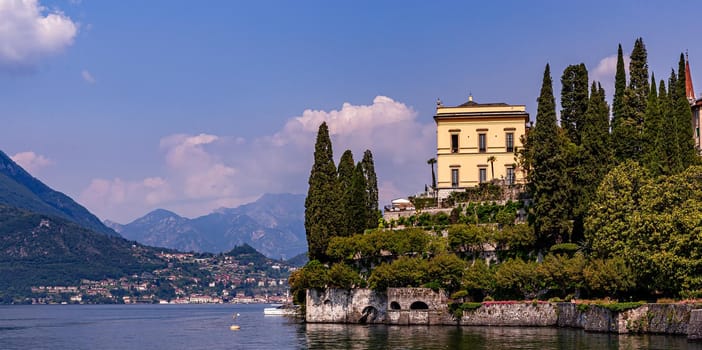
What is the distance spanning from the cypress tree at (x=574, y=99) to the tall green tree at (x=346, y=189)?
19584 mm

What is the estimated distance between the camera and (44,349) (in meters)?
68.0

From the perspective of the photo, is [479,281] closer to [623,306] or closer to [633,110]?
[623,306]

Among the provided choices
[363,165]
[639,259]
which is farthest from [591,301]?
[363,165]

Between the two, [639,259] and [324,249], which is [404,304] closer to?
[324,249]

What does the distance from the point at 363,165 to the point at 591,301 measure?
37.4 m

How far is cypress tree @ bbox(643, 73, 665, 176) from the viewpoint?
63.1 meters

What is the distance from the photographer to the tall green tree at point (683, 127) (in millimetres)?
65812

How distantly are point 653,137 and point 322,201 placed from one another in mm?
27662

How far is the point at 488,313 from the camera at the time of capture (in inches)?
2662

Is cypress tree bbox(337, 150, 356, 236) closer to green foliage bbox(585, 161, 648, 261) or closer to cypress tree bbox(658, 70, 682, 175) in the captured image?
green foliage bbox(585, 161, 648, 261)

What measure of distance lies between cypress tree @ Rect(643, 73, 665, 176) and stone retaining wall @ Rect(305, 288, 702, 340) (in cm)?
1089

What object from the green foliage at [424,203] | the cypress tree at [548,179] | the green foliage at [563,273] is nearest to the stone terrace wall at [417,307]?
the green foliage at [563,273]

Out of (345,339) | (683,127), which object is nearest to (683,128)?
(683,127)

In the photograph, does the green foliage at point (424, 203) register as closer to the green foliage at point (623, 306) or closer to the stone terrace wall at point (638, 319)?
the stone terrace wall at point (638, 319)
